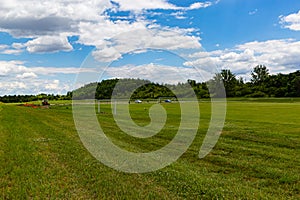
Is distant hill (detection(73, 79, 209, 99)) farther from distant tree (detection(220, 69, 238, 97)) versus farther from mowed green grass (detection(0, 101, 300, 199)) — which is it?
distant tree (detection(220, 69, 238, 97))

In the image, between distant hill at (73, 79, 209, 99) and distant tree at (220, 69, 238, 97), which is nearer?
distant hill at (73, 79, 209, 99)

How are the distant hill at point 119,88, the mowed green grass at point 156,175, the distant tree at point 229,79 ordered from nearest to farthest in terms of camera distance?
the mowed green grass at point 156,175 → the distant hill at point 119,88 → the distant tree at point 229,79

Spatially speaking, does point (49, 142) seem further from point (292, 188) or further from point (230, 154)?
point (292, 188)

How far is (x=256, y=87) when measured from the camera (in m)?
113

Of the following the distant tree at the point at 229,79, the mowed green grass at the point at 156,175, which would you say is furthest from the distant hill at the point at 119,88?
the distant tree at the point at 229,79

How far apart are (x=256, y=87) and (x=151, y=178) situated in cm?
11128

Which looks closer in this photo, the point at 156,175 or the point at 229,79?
the point at 156,175

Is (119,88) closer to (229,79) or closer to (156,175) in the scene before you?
(156,175)

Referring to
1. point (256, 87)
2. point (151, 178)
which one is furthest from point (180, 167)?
point (256, 87)

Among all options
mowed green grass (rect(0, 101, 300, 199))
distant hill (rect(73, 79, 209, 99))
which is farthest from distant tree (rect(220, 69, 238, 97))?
mowed green grass (rect(0, 101, 300, 199))

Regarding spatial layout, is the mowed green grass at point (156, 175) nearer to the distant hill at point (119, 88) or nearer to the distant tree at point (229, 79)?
the distant hill at point (119, 88)

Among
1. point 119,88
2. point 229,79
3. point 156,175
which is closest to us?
point 156,175

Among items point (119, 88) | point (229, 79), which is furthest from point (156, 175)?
point (229, 79)

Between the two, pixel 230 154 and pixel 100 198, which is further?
pixel 230 154
